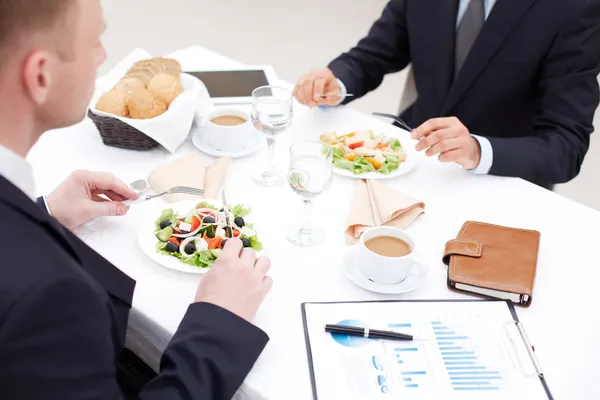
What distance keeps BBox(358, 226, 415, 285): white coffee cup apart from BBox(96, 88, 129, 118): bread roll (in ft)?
2.35

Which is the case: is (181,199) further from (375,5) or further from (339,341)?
(375,5)

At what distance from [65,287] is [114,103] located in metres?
0.88

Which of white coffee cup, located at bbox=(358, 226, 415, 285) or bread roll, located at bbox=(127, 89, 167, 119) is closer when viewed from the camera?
white coffee cup, located at bbox=(358, 226, 415, 285)

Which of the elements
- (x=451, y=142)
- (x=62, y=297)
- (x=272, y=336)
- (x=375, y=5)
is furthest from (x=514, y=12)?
(x=375, y=5)

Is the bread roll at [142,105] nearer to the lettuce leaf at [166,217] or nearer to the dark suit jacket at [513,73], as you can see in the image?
the lettuce leaf at [166,217]

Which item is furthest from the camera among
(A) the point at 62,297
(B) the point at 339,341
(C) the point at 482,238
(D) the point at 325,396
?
(C) the point at 482,238

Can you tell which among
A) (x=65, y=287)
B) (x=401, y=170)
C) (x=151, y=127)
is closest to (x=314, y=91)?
(x=401, y=170)

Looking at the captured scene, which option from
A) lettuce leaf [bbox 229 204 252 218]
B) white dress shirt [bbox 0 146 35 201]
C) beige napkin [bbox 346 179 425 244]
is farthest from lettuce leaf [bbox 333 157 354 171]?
white dress shirt [bbox 0 146 35 201]

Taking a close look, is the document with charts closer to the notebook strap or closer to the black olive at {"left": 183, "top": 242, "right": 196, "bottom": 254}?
the notebook strap

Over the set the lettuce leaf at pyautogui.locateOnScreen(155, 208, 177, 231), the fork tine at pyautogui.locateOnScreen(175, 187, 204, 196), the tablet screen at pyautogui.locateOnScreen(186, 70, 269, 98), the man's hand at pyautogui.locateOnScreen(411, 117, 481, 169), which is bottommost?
the fork tine at pyautogui.locateOnScreen(175, 187, 204, 196)

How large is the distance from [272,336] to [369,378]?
18 cm

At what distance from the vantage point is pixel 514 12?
1.73m

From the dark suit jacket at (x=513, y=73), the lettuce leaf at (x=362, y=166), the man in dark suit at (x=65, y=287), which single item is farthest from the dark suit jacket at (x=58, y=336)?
the dark suit jacket at (x=513, y=73)

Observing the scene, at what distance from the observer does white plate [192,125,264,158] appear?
156 cm
